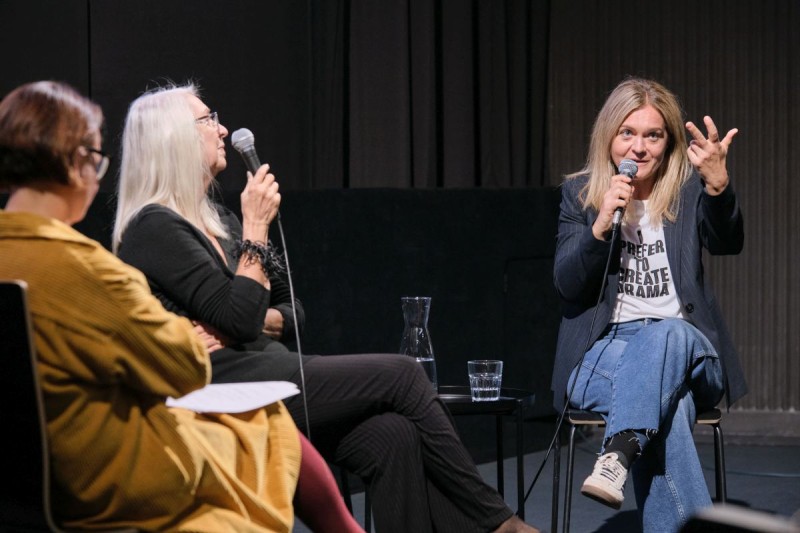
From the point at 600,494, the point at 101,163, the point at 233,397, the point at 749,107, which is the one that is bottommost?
the point at 600,494

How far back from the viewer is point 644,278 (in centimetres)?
305

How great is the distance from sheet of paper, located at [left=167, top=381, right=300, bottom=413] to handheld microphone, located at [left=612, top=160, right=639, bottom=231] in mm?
1080

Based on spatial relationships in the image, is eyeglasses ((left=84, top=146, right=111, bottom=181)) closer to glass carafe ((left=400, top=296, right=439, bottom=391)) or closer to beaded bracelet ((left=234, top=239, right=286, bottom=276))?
beaded bracelet ((left=234, top=239, right=286, bottom=276))

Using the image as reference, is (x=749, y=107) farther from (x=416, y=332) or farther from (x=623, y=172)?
(x=416, y=332)

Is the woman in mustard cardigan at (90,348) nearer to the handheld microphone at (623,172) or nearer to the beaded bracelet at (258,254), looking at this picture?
the beaded bracelet at (258,254)

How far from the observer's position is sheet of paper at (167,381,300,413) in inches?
79.3

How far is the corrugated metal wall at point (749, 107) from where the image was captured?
5.00m

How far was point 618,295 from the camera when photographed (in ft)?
10.0

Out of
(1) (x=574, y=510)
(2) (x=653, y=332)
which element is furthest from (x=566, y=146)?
(2) (x=653, y=332)

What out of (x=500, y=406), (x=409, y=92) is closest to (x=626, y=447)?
(x=500, y=406)

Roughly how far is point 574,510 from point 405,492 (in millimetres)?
1507

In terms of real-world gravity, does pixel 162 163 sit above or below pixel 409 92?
below

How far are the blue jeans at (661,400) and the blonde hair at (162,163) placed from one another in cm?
113

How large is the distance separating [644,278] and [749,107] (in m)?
2.29
